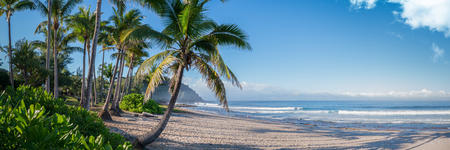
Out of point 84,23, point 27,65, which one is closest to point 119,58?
point 84,23

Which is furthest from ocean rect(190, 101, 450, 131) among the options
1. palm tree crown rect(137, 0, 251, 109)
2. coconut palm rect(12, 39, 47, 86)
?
coconut palm rect(12, 39, 47, 86)

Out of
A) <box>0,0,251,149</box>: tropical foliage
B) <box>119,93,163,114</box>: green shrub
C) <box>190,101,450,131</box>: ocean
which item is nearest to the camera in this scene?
<box>0,0,251,149</box>: tropical foliage

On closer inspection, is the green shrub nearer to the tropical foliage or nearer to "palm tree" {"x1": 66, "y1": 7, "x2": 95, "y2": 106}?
the tropical foliage

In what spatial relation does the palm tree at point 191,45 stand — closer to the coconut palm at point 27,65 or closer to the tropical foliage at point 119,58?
the tropical foliage at point 119,58

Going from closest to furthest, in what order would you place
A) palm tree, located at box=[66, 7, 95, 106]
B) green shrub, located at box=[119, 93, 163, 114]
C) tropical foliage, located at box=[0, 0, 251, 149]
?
tropical foliage, located at box=[0, 0, 251, 149]
palm tree, located at box=[66, 7, 95, 106]
green shrub, located at box=[119, 93, 163, 114]

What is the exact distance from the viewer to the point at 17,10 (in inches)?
512

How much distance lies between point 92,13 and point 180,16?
38.4 feet

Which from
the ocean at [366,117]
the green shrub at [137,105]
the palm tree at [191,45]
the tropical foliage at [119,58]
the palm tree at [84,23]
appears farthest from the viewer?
the ocean at [366,117]

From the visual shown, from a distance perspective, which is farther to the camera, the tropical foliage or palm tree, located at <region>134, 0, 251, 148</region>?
palm tree, located at <region>134, 0, 251, 148</region>

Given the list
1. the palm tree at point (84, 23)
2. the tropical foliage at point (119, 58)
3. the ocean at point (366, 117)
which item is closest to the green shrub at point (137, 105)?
the tropical foliage at point (119, 58)

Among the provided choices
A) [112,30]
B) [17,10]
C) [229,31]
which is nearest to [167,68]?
[229,31]

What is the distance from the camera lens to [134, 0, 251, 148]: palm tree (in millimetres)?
6418

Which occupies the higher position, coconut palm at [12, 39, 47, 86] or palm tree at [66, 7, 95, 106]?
palm tree at [66, 7, 95, 106]

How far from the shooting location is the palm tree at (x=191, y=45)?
21.1 ft
